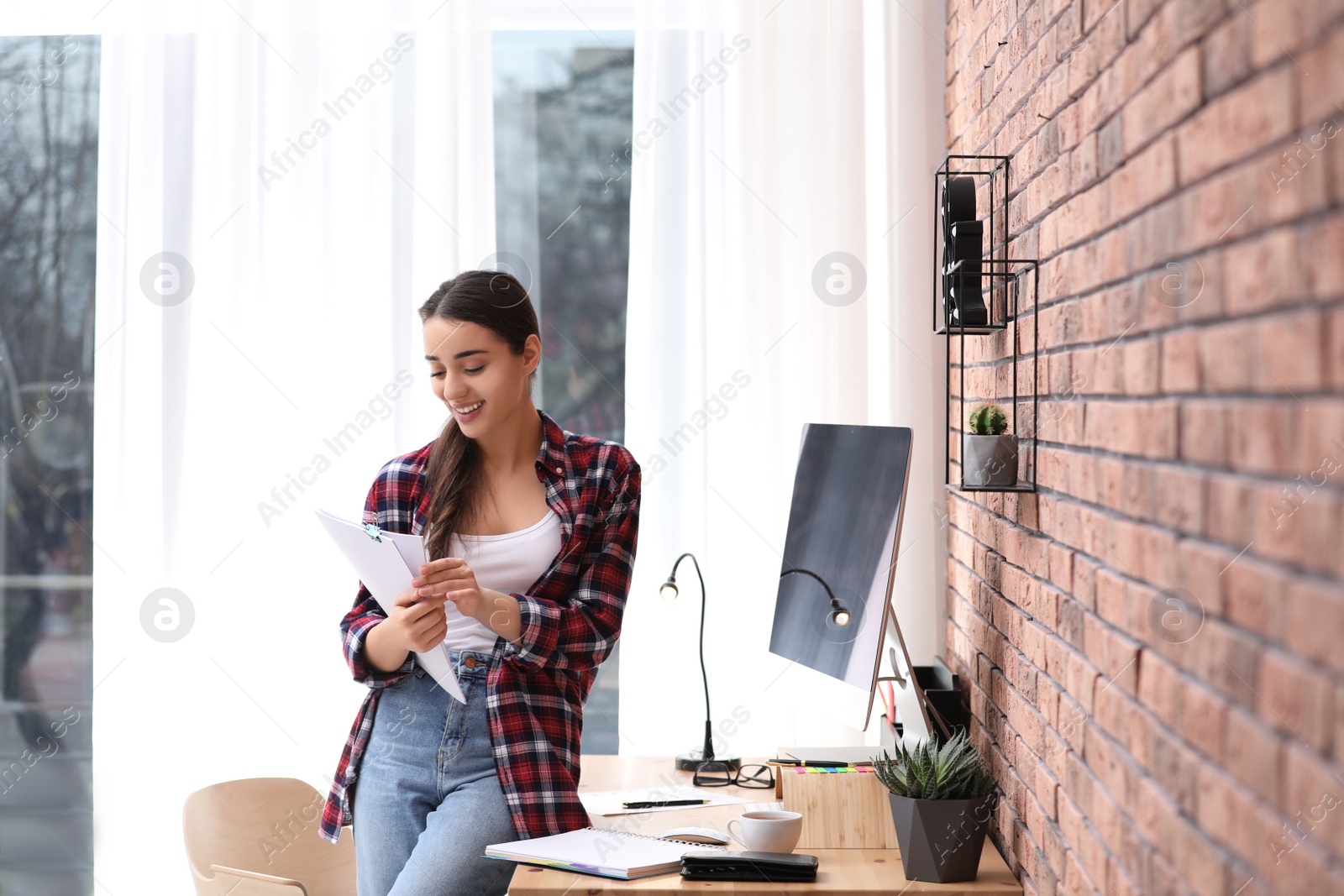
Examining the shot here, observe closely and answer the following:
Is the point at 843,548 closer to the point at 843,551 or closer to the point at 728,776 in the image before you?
the point at 843,551

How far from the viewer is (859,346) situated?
105 inches

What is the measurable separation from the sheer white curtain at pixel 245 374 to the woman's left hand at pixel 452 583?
42.9 inches

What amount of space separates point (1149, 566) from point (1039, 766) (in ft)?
1.82

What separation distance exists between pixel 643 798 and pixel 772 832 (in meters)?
0.43

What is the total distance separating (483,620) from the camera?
1834 millimetres

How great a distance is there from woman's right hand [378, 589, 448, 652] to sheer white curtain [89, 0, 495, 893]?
42.6 inches

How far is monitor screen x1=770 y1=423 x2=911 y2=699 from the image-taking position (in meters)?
1.74

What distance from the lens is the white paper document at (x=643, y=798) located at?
1.96 meters

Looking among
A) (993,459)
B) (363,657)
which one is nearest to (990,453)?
(993,459)

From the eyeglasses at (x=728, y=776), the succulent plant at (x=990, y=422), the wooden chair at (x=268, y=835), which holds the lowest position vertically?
the wooden chair at (x=268, y=835)

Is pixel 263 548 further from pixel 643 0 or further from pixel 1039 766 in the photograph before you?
pixel 1039 766

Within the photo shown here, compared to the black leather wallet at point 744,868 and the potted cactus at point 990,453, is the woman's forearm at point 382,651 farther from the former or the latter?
the potted cactus at point 990,453

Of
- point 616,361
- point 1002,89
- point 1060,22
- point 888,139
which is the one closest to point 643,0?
point 888,139

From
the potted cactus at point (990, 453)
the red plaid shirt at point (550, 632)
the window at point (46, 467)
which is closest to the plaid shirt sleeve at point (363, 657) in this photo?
the red plaid shirt at point (550, 632)
